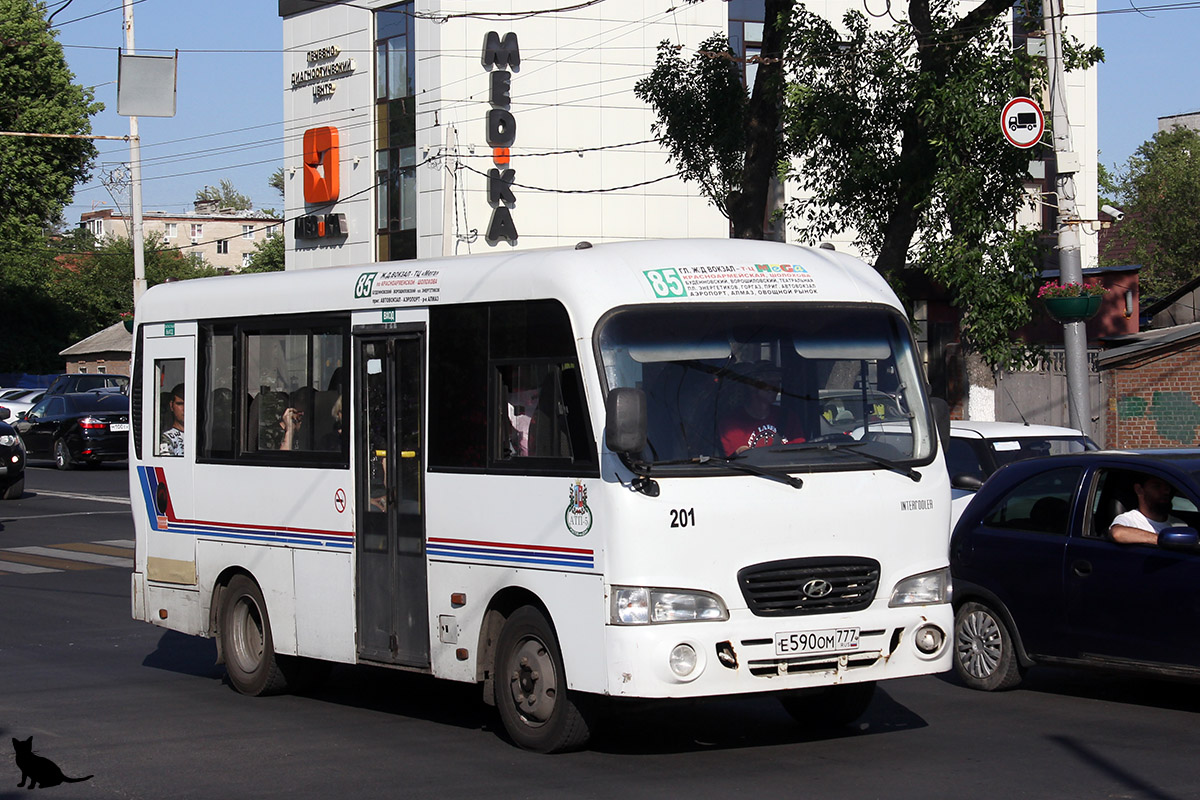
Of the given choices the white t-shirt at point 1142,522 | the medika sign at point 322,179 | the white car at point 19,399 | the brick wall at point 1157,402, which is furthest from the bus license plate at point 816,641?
the medika sign at point 322,179

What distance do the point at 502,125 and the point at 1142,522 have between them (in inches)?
1515

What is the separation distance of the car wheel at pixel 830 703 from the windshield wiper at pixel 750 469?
4.98ft

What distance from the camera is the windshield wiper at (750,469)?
25.1 ft

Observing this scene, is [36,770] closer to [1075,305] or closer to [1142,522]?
[1142,522]

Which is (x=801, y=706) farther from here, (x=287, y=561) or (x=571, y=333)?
(x=287, y=561)

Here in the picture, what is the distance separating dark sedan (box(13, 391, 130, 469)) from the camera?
3481 cm

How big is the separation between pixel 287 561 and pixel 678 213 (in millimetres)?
39637

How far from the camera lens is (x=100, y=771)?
7828 millimetres

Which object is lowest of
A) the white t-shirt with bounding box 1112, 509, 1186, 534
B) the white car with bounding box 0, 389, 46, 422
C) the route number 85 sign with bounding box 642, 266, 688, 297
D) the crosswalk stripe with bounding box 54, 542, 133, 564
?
the crosswalk stripe with bounding box 54, 542, 133, 564

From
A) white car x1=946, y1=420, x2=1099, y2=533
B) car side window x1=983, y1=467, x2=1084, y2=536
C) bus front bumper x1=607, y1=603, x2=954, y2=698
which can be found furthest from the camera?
white car x1=946, y1=420, x2=1099, y2=533

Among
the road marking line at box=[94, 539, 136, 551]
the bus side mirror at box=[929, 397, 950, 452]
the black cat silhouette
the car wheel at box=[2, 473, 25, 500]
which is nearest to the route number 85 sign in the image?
the bus side mirror at box=[929, 397, 950, 452]

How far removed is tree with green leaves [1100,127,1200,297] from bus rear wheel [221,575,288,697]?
1972 inches

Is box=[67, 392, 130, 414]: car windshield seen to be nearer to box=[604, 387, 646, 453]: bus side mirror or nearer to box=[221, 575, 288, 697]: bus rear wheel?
box=[221, 575, 288, 697]: bus rear wheel

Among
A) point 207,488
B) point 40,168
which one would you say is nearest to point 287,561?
point 207,488
